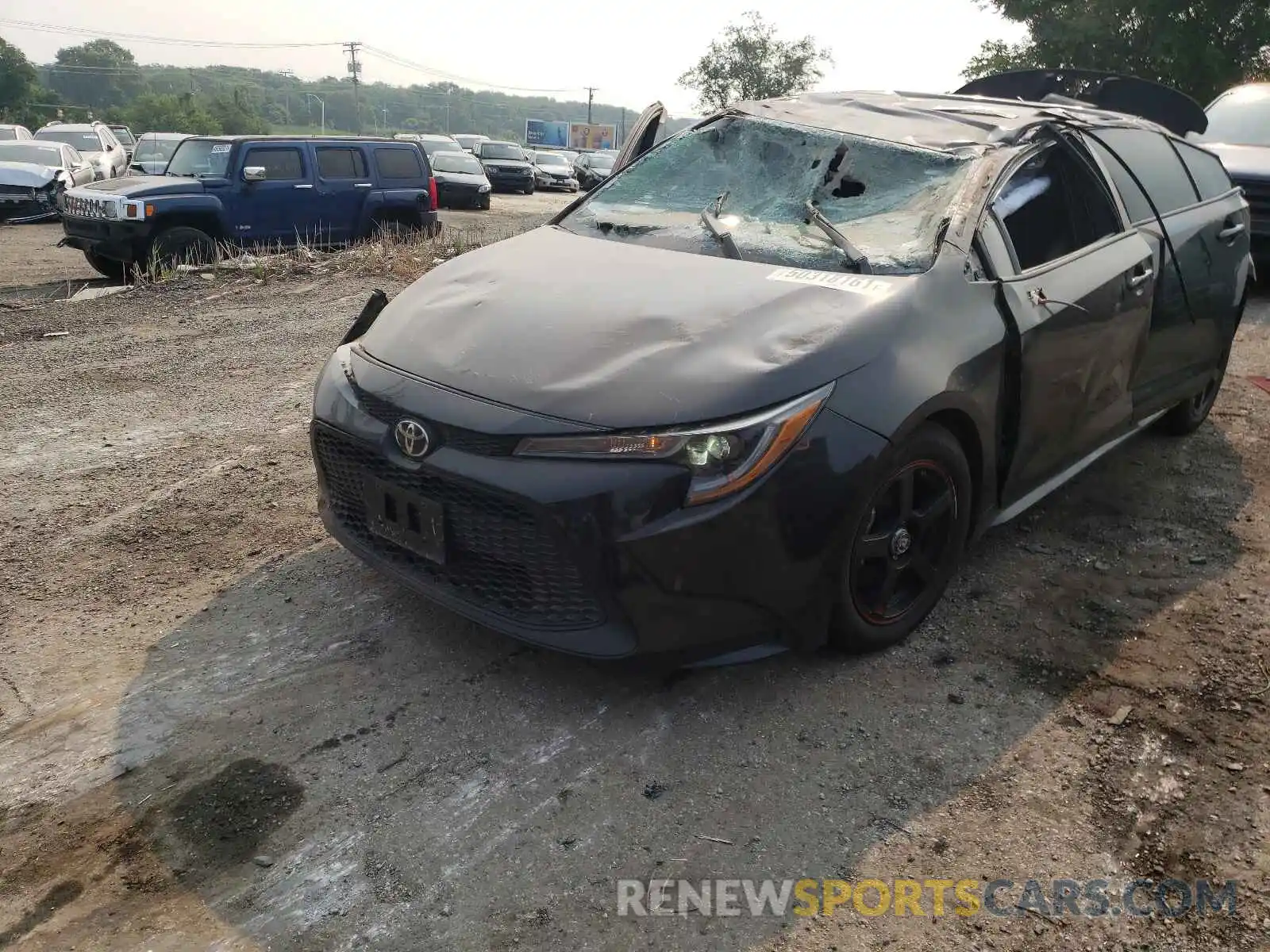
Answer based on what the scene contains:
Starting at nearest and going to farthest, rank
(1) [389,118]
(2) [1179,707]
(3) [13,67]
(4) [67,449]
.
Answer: (2) [1179,707] → (4) [67,449] → (3) [13,67] → (1) [389,118]

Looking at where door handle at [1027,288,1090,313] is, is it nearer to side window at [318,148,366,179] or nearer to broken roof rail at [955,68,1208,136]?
broken roof rail at [955,68,1208,136]

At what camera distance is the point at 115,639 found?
3139 mm

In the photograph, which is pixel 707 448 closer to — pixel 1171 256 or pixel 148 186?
pixel 1171 256

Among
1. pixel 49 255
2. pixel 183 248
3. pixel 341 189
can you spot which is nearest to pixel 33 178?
pixel 49 255

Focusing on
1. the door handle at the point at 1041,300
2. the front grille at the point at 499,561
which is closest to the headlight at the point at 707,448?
the front grille at the point at 499,561

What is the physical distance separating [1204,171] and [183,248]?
975 centimetres

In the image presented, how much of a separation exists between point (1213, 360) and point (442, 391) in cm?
395

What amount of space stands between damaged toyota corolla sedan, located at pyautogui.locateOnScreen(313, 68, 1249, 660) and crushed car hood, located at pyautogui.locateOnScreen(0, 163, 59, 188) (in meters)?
16.0

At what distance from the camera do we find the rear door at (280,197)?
37.5ft

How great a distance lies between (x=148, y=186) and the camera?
10.6 metres

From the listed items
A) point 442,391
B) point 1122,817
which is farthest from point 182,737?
point 1122,817

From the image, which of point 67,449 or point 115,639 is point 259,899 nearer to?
point 115,639

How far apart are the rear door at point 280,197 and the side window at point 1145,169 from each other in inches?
380

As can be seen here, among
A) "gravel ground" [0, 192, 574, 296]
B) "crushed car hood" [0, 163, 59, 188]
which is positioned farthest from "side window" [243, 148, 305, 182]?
"crushed car hood" [0, 163, 59, 188]
